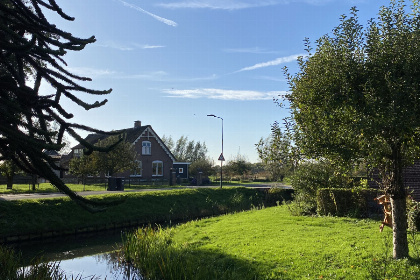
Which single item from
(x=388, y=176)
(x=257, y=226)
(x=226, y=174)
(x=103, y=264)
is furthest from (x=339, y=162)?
(x=226, y=174)

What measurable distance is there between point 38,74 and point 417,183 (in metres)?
16.6

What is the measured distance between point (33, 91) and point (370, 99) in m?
6.24

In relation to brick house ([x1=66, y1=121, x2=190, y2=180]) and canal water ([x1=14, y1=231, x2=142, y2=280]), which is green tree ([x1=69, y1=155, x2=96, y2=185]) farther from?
canal water ([x1=14, y1=231, x2=142, y2=280])

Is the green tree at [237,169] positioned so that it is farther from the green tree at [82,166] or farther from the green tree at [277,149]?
the green tree at [277,149]

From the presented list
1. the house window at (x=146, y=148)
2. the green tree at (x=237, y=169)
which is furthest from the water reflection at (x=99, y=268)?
the green tree at (x=237, y=169)

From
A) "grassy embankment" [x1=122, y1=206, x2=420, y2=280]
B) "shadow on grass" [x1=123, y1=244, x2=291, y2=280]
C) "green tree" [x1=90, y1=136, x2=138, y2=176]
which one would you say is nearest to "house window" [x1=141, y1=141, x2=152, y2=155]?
"green tree" [x1=90, y1=136, x2=138, y2=176]

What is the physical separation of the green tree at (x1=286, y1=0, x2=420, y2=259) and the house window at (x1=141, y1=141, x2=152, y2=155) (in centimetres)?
3958

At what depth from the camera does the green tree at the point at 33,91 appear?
500 centimetres

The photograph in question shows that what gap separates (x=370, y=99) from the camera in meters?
7.04

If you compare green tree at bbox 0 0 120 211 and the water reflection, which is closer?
green tree at bbox 0 0 120 211

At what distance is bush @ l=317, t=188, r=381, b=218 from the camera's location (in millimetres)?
15789

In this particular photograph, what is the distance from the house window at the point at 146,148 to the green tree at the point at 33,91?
4029cm

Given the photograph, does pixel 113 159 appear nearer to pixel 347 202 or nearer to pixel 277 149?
pixel 347 202

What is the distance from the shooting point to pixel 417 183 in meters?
16.4
